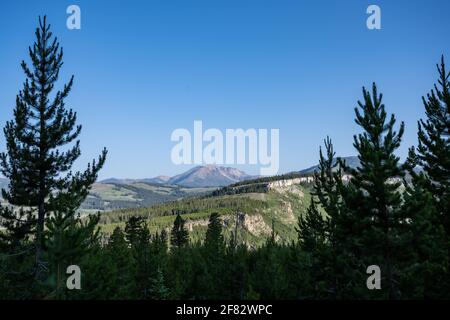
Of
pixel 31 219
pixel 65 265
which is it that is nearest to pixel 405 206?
pixel 65 265

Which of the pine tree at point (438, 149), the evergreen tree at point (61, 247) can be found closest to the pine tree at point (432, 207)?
the pine tree at point (438, 149)

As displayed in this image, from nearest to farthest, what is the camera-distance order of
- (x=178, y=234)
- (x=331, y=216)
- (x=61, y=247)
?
(x=61, y=247)
(x=331, y=216)
(x=178, y=234)

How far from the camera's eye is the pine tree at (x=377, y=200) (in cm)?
2036

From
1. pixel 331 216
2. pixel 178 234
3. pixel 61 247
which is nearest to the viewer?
pixel 61 247

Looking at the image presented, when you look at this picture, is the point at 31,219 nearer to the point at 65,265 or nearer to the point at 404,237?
the point at 65,265

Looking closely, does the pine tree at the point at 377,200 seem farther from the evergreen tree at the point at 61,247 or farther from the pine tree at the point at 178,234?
the pine tree at the point at 178,234

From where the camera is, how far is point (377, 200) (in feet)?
68.8

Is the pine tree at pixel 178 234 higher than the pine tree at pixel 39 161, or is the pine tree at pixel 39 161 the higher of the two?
A: the pine tree at pixel 39 161

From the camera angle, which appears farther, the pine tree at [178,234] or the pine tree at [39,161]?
the pine tree at [178,234]

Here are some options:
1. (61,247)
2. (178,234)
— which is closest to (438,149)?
(61,247)

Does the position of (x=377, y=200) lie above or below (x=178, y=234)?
above

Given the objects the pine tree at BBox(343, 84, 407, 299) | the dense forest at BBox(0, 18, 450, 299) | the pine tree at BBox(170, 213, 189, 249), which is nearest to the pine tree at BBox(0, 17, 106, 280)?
the dense forest at BBox(0, 18, 450, 299)

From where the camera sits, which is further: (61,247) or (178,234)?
(178,234)

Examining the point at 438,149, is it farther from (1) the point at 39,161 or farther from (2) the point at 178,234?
(2) the point at 178,234
